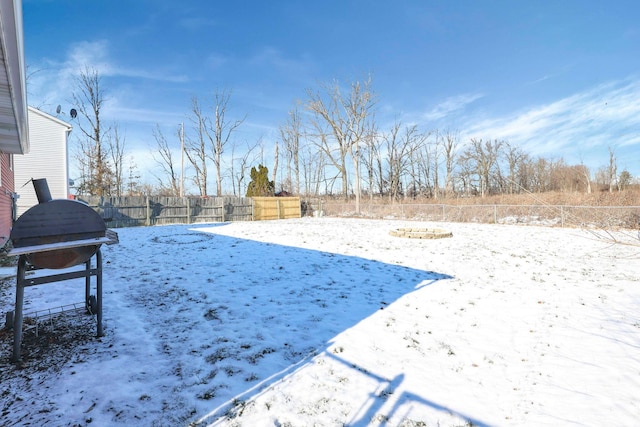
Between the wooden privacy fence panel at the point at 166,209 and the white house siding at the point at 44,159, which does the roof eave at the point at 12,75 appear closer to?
the wooden privacy fence panel at the point at 166,209

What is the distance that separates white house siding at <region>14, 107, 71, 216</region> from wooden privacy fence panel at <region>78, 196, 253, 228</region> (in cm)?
176

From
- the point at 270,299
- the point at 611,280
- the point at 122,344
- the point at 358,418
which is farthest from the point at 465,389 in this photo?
the point at 611,280

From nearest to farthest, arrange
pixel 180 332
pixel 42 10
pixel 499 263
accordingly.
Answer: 1. pixel 180 332
2. pixel 499 263
3. pixel 42 10

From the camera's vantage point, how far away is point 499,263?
22.8 ft

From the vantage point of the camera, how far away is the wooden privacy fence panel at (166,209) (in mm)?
15635

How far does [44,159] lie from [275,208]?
1309 centimetres

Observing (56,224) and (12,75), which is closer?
(56,224)

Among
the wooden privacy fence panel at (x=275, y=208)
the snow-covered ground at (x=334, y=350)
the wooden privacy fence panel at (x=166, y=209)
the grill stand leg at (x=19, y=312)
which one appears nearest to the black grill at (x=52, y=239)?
the grill stand leg at (x=19, y=312)

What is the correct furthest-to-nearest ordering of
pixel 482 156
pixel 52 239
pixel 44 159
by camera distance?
pixel 482 156 → pixel 44 159 → pixel 52 239

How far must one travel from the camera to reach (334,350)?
304 cm

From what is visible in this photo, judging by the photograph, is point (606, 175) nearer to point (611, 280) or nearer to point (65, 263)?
point (611, 280)

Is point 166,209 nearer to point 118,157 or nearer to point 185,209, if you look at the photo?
point 185,209

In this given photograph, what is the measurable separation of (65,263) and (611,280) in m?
8.62

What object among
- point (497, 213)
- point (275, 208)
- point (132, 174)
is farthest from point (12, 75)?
point (132, 174)
